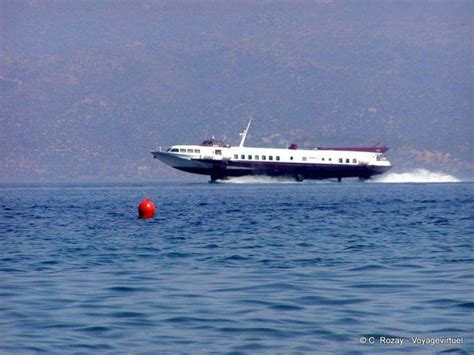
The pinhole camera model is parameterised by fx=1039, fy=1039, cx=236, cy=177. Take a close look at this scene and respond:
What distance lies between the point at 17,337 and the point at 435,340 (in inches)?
308

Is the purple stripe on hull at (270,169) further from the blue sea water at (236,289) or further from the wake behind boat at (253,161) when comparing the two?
the blue sea water at (236,289)

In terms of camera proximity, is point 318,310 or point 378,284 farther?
point 378,284

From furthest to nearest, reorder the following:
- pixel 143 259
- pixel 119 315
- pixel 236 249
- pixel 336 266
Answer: pixel 236 249 < pixel 143 259 < pixel 336 266 < pixel 119 315

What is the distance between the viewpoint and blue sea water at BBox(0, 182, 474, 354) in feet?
63.8

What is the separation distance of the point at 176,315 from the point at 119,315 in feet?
3.87

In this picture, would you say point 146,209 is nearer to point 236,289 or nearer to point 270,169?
point 236,289

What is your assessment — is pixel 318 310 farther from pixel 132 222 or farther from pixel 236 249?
pixel 132 222

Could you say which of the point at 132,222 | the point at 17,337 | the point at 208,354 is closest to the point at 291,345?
the point at 208,354

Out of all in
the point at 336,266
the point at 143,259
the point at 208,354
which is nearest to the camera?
the point at 208,354

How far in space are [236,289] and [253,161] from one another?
395ft

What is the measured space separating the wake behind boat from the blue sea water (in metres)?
95.8

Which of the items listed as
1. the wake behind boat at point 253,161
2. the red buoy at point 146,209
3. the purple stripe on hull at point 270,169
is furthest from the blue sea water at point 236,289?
the purple stripe on hull at point 270,169

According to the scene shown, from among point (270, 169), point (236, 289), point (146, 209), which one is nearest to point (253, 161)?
point (270, 169)

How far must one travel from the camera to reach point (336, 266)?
30.2m
